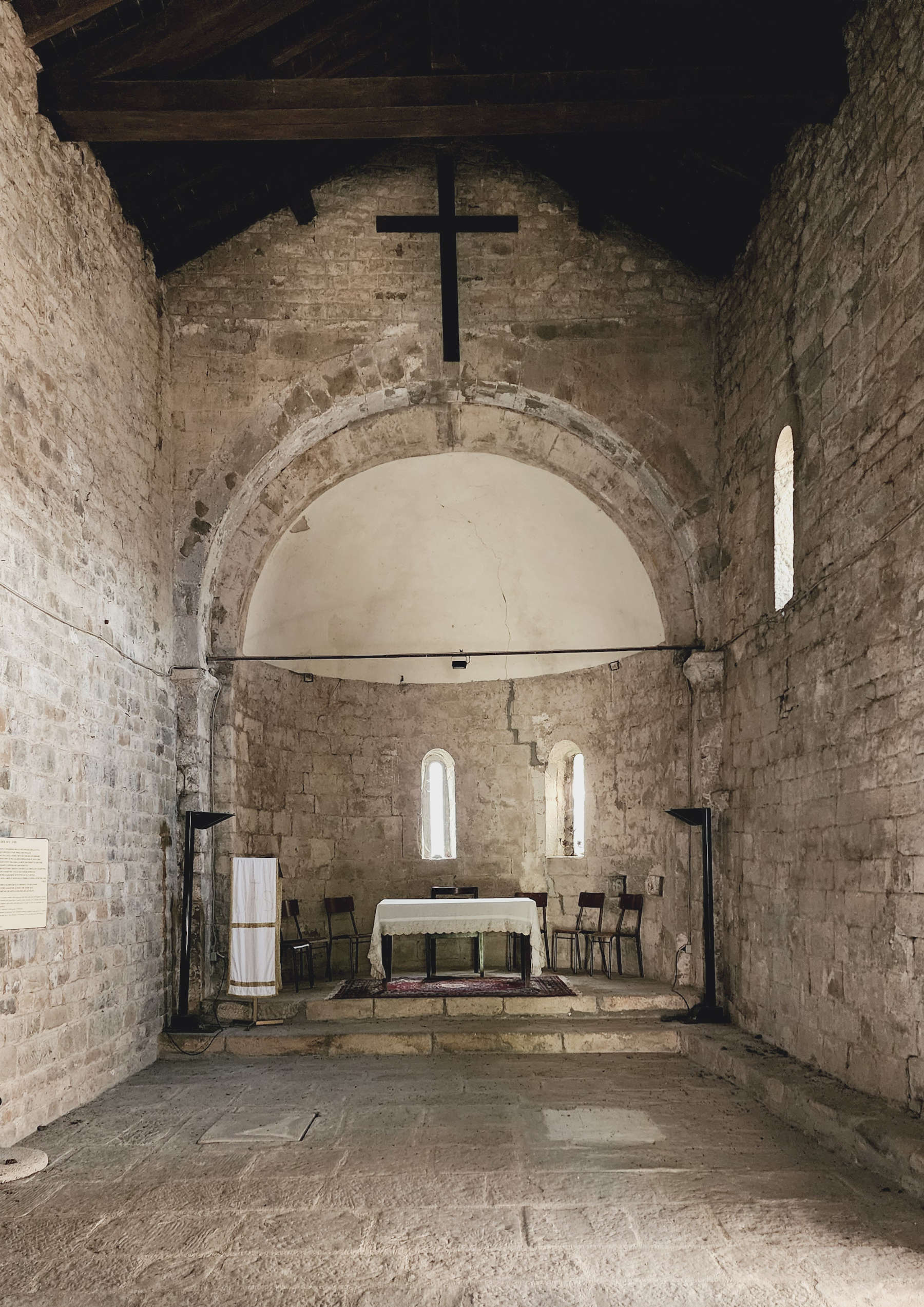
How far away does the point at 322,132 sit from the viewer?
284 inches

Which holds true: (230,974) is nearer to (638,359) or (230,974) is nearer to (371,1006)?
(371,1006)

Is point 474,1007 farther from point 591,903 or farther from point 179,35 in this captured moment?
point 179,35

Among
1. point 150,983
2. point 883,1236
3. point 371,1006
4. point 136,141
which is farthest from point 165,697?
point 883,1236

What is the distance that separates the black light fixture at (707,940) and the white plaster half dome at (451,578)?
9.11 feet

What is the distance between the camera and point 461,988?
9812 mm

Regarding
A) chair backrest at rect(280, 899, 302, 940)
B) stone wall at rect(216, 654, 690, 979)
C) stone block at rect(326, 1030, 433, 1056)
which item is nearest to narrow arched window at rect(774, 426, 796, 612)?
stone wall at rect(216, 654, 690, 979)

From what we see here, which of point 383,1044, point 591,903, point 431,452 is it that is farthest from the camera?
point 591,903

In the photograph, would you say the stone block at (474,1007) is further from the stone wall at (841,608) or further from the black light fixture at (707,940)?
the stone wall at (841,608)

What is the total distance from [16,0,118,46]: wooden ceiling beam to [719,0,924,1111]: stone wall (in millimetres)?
4506

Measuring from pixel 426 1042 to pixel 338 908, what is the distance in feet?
11.1

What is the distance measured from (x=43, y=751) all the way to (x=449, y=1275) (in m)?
3.81

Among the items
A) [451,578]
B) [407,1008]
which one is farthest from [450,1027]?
[451,578]

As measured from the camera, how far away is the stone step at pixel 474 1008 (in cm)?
897

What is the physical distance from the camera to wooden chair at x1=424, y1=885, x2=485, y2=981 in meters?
10.6
